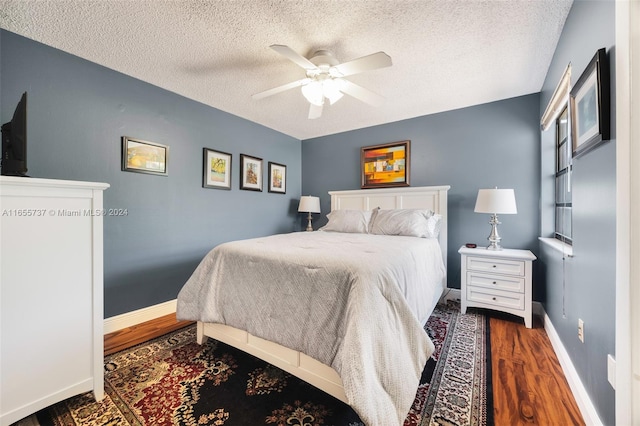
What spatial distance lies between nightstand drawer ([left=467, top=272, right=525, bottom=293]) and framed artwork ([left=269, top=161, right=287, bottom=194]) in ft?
9.38

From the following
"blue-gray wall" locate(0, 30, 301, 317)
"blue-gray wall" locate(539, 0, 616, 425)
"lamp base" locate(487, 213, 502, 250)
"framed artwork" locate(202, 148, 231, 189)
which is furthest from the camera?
"framed artwork" locate(202, 148, 231, 189)

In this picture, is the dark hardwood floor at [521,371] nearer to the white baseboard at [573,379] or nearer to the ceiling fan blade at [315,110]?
the white baseboard at [573,379]

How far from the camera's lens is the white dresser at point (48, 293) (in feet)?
3.78

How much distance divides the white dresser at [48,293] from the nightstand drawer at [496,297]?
10.1 ft

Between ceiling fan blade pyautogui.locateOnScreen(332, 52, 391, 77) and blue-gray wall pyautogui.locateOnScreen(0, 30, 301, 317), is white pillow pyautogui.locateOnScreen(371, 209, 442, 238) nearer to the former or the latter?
ceiling fan blade pyautogui.locateOnScreen(332, 52, 391, 77)

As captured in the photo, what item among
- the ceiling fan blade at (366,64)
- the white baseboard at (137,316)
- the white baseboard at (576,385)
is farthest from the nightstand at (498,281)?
the white baseboard at (137,316)

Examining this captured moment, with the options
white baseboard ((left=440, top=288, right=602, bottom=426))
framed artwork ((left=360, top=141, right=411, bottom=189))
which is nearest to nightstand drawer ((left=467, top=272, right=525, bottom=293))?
white baseboard ((left=440, top=288, right=602, bottom=426))

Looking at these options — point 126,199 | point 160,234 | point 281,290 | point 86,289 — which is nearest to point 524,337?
point 281,290

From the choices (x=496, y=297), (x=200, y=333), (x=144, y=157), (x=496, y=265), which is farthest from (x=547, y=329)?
(x=144, y=157)

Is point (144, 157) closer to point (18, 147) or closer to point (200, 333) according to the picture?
point (18, 147)

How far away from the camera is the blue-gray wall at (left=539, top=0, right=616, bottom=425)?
3.53ft

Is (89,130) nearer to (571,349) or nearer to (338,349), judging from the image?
(338,349)

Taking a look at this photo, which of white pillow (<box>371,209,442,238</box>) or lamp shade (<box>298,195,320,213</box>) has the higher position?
lamp shade (<box>298,195,320,213</box>)

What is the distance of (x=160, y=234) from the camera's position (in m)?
2.66
